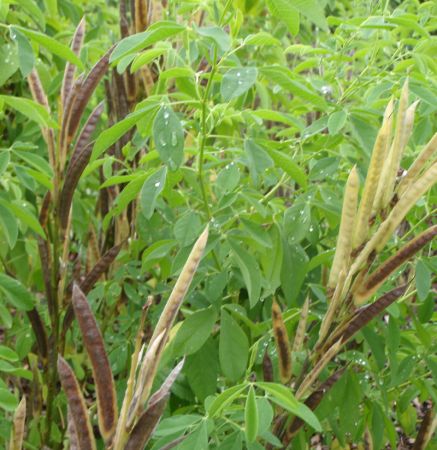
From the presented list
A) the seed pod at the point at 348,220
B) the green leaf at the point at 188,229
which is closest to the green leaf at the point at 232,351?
the green leaf at the point at 188,229

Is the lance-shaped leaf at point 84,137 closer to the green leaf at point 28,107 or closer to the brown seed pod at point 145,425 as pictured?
the green leaf at point 28,107

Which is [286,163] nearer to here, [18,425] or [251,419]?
[251,419]

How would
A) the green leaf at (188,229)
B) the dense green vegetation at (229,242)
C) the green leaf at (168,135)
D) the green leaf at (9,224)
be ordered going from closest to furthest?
the dense green vegetation at (229,242), the green leaf at (168,135), the green leaf at (188,229), the green leaf at (9,224)

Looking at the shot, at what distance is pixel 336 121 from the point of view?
1426mm

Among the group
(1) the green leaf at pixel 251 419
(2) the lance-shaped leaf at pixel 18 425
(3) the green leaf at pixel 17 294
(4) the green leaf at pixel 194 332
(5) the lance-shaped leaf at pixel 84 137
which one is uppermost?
(5) the lance-shaped leaf at pixel 84 137

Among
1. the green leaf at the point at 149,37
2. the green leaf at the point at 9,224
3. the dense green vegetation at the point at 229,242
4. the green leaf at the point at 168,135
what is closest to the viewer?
the dense green vegetation at the point at 229,242

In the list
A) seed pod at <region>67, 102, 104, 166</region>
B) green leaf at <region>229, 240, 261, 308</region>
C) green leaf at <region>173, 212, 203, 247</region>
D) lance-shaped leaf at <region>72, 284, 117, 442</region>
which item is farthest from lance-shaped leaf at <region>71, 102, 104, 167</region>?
lance-shaped leaf at <region>72, 284, 117, 442</region>

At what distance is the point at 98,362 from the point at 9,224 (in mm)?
626

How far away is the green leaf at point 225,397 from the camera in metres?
1.06

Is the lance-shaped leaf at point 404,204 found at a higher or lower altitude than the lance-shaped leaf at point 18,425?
higher

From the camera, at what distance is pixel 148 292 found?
73.7 inches

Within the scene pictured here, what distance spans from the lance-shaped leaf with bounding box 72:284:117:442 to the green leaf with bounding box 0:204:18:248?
566 mm

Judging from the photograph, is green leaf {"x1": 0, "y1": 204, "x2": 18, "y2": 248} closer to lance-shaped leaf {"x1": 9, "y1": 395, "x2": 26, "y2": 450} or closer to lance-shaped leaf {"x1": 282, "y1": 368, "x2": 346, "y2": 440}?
lance-shaped leaf {"x1": 9, "y1": 395, "x2": 26, "y2": 450}

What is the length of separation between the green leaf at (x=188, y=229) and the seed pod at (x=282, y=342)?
0.25 meters
